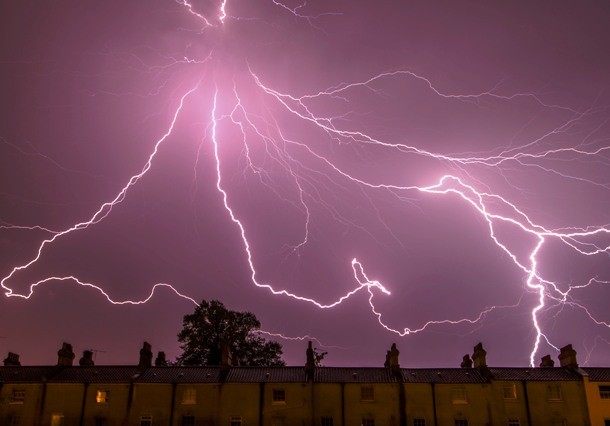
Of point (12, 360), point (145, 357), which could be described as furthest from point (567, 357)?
point (12, 360)

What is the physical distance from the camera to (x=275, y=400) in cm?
3566

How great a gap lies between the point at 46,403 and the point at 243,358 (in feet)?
70.0

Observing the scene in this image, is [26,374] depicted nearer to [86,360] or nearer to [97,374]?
[97,374]

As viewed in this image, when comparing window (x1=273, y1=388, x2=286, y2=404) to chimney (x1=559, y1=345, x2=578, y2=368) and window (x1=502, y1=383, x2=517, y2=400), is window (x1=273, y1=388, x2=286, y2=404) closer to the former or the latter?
window (x1=502, y1=383, x2=517, y2=400)

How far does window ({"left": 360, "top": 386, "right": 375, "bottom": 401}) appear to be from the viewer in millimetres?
35719

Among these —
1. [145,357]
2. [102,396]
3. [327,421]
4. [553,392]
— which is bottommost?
[327,421]

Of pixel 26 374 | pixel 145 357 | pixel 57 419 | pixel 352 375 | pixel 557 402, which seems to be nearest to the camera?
pixel 57 419

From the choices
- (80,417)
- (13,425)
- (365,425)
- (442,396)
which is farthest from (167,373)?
(442,396)

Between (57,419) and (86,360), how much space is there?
6590 millimetres

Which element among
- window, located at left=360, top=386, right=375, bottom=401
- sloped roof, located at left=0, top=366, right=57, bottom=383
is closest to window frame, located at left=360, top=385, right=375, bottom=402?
window, located at left=360, top=386, right=375, bottom=401

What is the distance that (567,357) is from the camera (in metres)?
37.9

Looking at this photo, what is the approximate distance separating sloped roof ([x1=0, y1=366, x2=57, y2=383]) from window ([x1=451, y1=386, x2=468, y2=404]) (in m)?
24.3

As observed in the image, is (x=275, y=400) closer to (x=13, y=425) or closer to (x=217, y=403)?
(x=217, y=403)

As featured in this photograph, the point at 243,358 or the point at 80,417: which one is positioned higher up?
the point at 243,358
